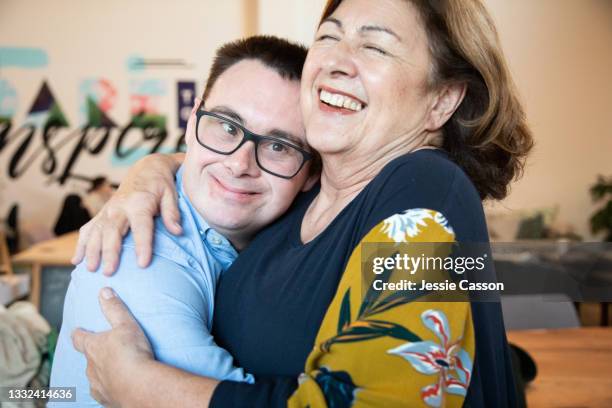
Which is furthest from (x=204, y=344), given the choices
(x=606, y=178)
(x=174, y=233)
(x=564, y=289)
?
(x=606, y=178)

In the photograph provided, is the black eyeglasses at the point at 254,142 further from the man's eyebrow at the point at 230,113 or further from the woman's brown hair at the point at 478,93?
the woman's brown hair at the point at 478,93

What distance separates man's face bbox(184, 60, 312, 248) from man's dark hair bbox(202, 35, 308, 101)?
0.06ft

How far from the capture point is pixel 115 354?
41.2 inches

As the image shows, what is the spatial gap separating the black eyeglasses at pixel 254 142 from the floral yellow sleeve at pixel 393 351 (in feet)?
1.85

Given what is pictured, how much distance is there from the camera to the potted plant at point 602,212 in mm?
7164

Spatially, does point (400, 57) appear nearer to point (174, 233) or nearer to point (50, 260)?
point (174, 233)

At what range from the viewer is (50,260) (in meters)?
4.27

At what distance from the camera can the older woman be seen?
0.82 m

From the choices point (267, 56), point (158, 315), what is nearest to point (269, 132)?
point (267, 56)

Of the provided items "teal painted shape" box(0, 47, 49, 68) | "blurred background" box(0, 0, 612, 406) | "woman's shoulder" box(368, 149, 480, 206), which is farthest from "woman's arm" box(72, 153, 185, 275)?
"teal painted shape" box(0, 47, 49, 68)

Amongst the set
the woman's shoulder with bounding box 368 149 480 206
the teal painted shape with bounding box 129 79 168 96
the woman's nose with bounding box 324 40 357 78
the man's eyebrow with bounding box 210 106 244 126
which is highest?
the teal painted shape with bounding box 129 79 168 96

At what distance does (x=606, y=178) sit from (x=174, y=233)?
7.69 metres

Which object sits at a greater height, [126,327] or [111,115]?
[111,115]

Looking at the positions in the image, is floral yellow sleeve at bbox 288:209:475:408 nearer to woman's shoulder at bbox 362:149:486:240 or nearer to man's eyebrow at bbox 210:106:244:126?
woman's shoulder at bbox 362:149:486:240
